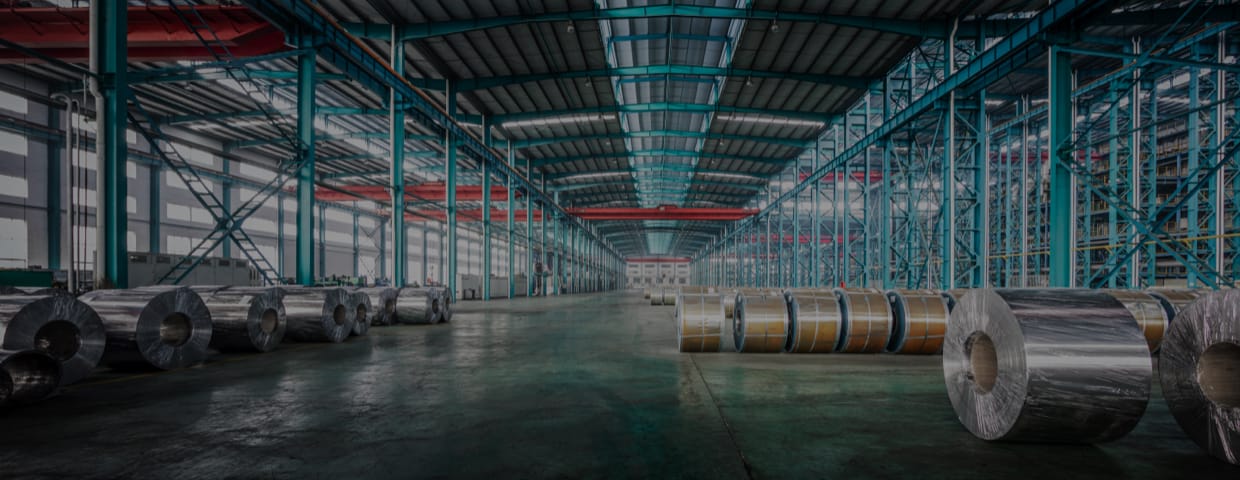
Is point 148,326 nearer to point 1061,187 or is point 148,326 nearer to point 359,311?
point 359,311

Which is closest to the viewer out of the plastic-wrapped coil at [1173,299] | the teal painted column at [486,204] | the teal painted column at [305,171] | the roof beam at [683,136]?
the plastic-wrapped coil at [1173,299]

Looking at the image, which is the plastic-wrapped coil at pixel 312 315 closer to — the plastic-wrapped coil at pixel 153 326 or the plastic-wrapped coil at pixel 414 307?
the plastic-wrapped coil at pixel 153 326

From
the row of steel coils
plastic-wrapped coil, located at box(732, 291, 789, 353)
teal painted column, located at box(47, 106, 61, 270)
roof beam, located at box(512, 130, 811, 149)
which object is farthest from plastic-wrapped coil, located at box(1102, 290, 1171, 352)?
teal painted column, located at box(47, 106, 61, 270)

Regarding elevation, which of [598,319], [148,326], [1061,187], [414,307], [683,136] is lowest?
[598,319]

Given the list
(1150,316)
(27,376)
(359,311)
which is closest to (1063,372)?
(1150,316)

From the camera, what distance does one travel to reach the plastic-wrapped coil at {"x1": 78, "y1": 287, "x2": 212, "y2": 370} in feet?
18.0

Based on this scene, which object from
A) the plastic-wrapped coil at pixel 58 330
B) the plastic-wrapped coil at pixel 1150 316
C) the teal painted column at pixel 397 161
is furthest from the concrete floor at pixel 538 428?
the teal painted column at pixel 397 161

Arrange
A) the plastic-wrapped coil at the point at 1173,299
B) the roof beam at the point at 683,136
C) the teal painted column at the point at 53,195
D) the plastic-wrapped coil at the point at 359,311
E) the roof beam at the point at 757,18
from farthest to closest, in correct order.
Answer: the roof beam at the point at 683,136
the teal painted column at the point at 53,195
the roof beam at the point at 757,18
the plastic-wrapped coil at the point at 359,311
the plastic-wrapped coil at the point at 1173,299

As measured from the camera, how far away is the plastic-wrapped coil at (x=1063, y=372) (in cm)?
315

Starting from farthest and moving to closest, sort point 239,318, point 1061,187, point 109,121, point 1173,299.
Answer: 1. point 1061,187
2. point 1173,299
3. point 109,121
4. point 239,318

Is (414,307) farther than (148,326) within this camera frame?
Yes

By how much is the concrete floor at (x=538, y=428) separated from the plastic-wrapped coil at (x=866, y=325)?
945mm

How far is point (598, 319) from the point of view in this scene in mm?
13414

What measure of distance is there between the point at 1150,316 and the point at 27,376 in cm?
1223
